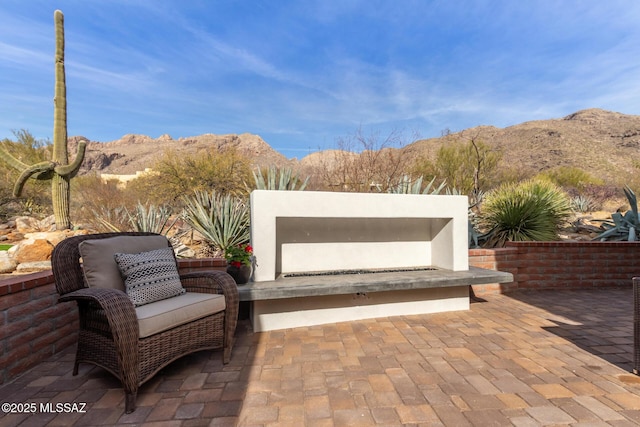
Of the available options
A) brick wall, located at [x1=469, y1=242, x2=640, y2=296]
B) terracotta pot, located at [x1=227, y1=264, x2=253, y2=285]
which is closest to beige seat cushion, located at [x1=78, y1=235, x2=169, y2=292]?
terracotta pot, located at [x1=227, y1=264, x2=253, y2=285]

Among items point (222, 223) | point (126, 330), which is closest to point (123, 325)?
point (126, 330)

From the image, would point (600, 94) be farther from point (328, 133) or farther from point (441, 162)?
point (328, 133)

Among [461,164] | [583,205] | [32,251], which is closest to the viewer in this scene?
[32,251]

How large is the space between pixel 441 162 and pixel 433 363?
1514 centimetres

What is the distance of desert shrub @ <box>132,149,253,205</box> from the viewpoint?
13164mm

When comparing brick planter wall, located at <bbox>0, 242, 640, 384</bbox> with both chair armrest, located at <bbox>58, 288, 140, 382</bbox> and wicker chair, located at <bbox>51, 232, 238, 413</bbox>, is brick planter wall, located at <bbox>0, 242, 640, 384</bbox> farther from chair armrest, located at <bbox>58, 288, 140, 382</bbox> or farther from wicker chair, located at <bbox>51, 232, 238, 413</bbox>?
chair armrest, located at <bbox>58, 288, 140, 382</bbox>

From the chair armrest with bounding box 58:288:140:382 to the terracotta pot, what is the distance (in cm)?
116

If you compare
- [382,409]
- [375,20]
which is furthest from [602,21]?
[382,409]

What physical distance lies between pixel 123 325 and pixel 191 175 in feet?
42.0

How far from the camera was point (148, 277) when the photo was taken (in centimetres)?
241

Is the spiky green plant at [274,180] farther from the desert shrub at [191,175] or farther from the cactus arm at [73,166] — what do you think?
the desert shrub at [191,175]

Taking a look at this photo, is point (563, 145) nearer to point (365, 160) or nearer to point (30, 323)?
point (365, 160)

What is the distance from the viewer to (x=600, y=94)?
14.4 meters

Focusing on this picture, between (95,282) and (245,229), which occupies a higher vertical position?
(245,229)
